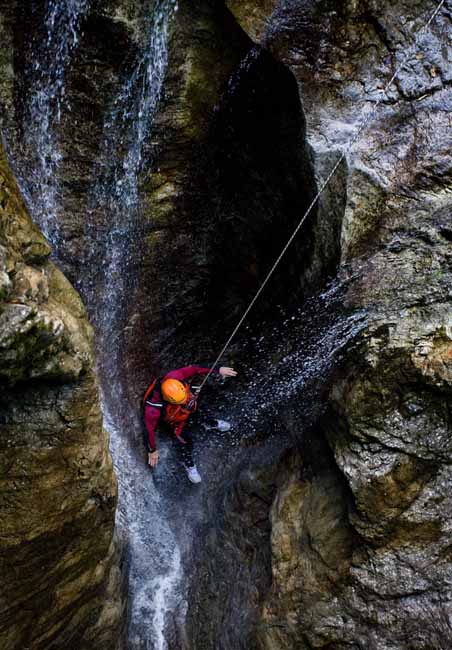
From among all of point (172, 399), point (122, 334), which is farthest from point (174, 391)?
point (122, 334)

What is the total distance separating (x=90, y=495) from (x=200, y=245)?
10.7ft

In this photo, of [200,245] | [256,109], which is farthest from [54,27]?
[200,245]

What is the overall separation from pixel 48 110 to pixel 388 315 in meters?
3.73

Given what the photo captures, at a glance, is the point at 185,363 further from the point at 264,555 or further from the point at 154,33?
the point at 154,33

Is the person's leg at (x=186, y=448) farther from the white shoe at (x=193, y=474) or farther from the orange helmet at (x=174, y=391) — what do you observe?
the orange helmet at (x=174, y=391)

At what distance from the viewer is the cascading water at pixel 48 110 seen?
3.99 m

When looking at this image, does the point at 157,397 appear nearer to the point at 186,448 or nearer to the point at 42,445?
the point at 186,448

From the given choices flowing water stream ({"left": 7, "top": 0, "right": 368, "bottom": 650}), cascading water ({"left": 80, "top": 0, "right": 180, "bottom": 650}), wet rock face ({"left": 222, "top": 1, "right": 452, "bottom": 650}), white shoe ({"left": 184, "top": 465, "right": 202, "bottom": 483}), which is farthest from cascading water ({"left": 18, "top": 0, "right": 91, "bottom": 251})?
white shoe ({"left": 184, "top": 465, "right": 202, "bottom": 483})

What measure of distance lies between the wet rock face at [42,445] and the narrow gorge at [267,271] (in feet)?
0.06

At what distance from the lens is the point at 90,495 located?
3908mm

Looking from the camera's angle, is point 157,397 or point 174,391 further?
point 157,397

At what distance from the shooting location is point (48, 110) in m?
4.34

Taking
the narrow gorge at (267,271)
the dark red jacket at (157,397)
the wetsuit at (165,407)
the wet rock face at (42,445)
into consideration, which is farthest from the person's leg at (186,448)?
the wet rock face at (42,445)

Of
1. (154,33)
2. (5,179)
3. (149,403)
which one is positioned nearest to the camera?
(5,179)
